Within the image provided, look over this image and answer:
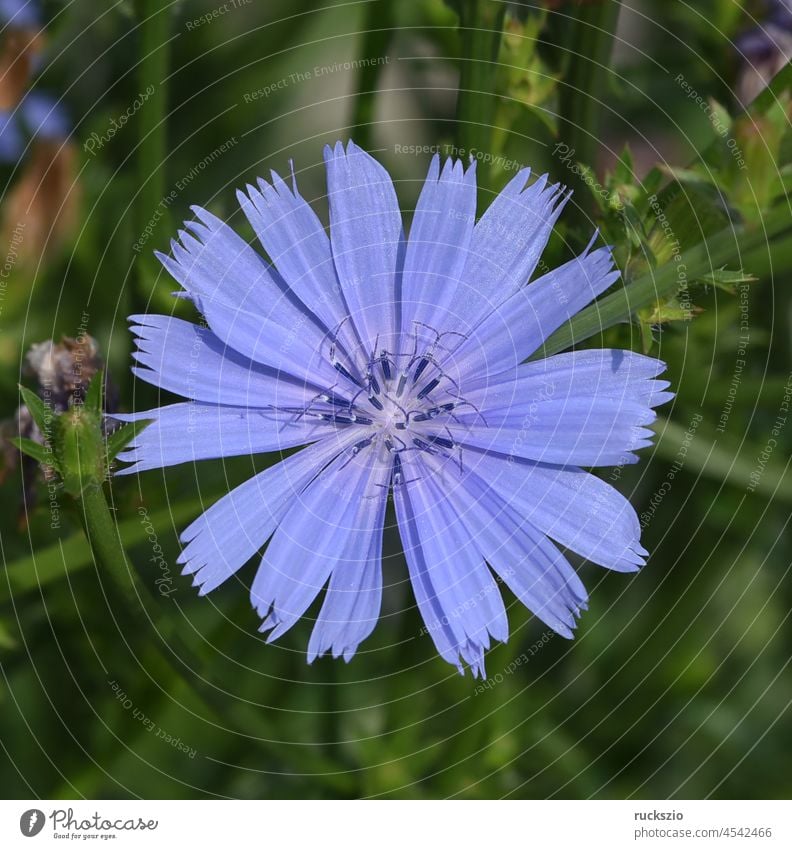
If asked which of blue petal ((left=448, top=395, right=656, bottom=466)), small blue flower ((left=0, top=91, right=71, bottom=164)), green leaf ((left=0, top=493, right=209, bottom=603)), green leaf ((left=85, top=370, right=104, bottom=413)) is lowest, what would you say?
blue petal ((left=448, top=395, right=656, bottom=466))

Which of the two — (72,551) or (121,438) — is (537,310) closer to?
(121,438)

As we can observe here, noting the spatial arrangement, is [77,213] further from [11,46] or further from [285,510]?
[285,510]

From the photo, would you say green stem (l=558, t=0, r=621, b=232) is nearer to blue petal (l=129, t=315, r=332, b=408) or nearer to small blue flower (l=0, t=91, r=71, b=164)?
blue petal (l=129, t=315, r=332, b=408)

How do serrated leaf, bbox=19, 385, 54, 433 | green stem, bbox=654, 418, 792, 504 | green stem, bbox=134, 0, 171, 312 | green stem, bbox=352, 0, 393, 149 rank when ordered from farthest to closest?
green stem, bbox=654, 418, 792, 504 → green stem, bbox=352, 0, 393, 149 → green stem, bbox=134, 0, 171, 312 → serrated leaf, bbox=19, 385, 54, 433

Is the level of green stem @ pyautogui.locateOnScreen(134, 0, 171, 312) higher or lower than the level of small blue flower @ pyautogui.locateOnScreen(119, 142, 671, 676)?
higher

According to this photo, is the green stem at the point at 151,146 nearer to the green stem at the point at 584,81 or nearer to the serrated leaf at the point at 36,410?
the serrated leaf at the point at 36,410

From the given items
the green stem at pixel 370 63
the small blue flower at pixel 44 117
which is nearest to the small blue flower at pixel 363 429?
the green stem at pixel 370 63
